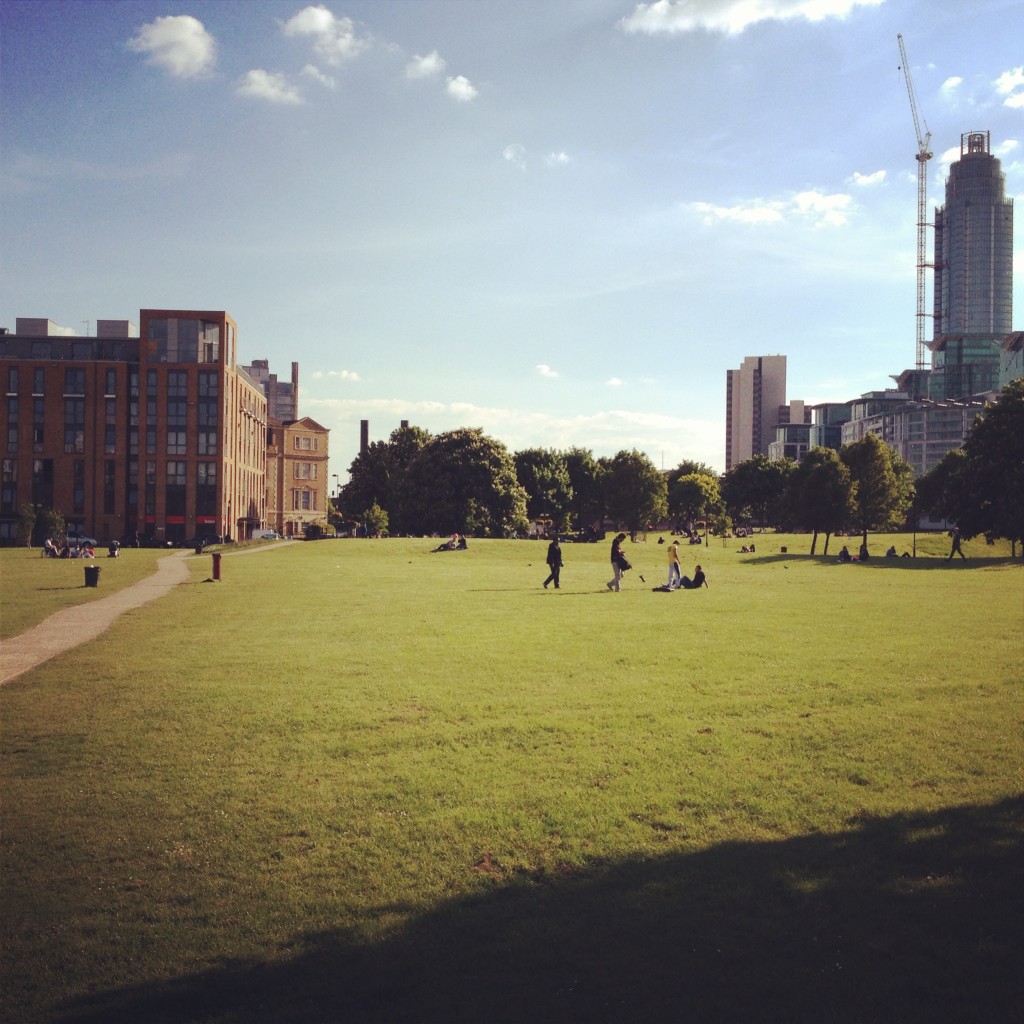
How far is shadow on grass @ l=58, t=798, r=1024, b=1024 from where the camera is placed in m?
5.38

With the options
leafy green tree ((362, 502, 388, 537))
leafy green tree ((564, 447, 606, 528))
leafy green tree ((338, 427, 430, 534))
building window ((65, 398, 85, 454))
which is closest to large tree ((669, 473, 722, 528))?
leafy green tree ((564, 447, 606, 528))

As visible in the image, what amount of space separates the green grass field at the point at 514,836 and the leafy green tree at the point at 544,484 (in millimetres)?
93020

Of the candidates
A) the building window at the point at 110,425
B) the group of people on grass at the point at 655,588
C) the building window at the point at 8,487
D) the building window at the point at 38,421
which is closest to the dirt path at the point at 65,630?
the group of people on grass at the point at 655,588

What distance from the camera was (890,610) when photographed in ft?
86.9

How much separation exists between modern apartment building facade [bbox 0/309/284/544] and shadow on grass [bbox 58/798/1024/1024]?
99243mm

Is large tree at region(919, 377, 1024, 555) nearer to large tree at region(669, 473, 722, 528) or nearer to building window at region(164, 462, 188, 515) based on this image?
large tree at region(669, 473, 722, 528)

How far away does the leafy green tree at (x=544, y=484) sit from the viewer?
111 m

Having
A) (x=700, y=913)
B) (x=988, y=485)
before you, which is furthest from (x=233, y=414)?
(x=700, y=913)

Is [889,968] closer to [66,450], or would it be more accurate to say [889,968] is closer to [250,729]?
[250,729]

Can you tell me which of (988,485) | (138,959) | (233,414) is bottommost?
(138,959)

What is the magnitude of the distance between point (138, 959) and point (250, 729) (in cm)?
582

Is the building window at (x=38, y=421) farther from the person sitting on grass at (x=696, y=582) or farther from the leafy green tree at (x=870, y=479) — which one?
the leafy green tree at (x=870, y=479)

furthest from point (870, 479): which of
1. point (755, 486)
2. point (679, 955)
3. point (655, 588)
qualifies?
point (679, 955)

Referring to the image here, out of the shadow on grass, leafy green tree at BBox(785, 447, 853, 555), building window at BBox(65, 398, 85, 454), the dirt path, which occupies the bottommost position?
the dirt path
